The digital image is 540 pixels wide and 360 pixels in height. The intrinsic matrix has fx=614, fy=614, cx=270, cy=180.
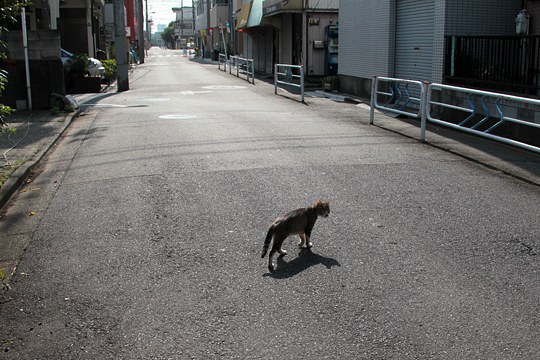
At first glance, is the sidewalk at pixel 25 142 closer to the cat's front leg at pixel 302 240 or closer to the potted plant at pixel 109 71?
the cat's front leg at pixel 302 240

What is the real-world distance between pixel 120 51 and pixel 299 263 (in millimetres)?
21492

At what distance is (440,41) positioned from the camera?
48.9ft

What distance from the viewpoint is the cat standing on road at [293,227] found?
5.18m

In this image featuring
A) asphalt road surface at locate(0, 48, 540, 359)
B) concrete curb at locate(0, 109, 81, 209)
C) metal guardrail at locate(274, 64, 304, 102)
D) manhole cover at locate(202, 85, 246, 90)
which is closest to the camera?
asphalt road surface at locate(0, 48, 540, 359)

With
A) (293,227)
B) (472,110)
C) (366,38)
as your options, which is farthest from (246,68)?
(293,227)

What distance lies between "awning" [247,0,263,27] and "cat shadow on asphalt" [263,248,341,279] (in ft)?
96.9

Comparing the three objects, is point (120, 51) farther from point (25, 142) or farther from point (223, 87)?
point (25, 142)

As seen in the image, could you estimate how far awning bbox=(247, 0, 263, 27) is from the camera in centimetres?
3419

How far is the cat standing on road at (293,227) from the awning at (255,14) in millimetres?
29311

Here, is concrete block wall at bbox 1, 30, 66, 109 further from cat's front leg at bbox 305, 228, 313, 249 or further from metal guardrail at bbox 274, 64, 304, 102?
cat's front leg at bbox 305, 228, 313, 249

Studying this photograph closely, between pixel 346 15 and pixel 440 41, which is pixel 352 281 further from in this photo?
pixel 346 15

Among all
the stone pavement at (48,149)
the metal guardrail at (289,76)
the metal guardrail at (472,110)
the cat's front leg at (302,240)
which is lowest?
the cat's front leg at (302,240)

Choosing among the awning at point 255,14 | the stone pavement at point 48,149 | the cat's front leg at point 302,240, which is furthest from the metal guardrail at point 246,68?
the cat's front leg at point 302,240

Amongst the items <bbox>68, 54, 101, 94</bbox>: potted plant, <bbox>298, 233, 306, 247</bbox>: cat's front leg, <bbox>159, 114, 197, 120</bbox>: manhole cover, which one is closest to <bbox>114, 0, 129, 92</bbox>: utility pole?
<bbox>68, 54, 101, 94</bbox>: potted plant
